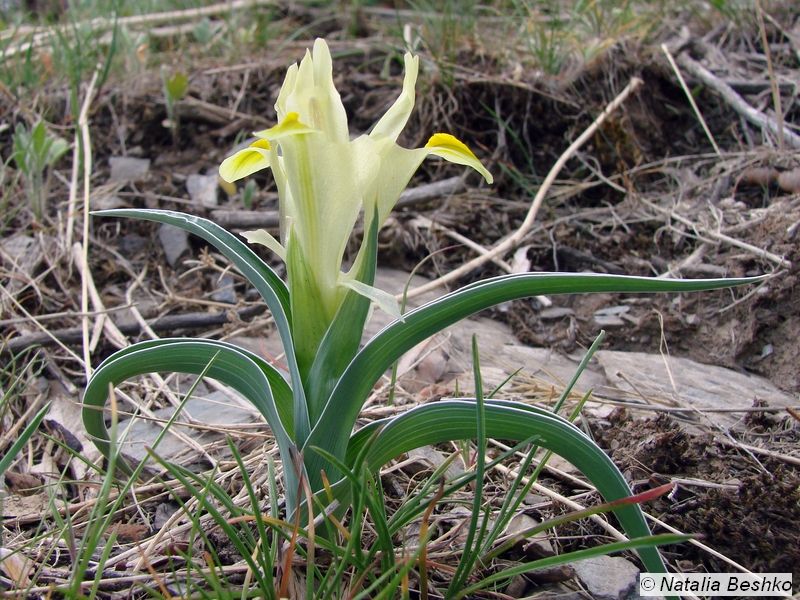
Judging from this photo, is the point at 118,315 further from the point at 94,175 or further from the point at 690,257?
the point at 690,257

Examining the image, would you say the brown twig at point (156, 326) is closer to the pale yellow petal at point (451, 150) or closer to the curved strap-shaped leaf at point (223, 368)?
the curved strap-shaped leaf at point (223, 368)

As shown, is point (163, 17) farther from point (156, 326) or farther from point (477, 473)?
point (477, 473)

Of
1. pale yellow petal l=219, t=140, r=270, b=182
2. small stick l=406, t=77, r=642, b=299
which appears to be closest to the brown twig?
small stick l=406, t=77, r=642, b=299

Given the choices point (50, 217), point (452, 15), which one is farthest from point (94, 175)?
point (452, 15)

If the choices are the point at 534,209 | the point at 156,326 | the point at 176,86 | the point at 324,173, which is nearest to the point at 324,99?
the point at 324,173

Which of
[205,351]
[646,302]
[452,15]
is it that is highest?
[452,15]

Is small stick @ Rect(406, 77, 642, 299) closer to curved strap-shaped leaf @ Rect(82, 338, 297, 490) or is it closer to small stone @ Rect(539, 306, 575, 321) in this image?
small stone @ Rect(539, 306, 575, 321)
